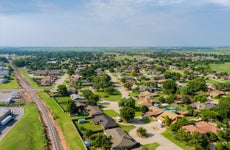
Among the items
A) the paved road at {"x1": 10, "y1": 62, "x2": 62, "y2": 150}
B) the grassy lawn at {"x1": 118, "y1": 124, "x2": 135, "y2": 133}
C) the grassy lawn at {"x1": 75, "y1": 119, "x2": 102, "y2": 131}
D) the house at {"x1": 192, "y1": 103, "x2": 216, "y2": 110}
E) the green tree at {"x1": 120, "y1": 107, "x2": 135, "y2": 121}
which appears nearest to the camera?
the paved road at {"x1": 10, "y1": 62, "x2": 62, "y2": 150}

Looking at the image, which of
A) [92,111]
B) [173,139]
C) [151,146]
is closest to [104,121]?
[92,111]

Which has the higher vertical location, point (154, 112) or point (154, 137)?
point (154, 112)

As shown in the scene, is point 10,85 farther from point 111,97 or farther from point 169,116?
point 169,116

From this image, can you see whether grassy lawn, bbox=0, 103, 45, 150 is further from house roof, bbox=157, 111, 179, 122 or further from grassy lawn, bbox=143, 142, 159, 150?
house roof, bbox=157, 111, 179, 122

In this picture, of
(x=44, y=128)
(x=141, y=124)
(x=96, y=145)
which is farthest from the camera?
(x=141, y=124)

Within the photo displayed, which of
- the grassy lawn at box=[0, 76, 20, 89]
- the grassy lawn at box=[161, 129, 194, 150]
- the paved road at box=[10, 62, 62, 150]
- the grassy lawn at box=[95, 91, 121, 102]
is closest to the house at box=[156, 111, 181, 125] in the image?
the grassy lawn at box=[161, 129, 194, 150]

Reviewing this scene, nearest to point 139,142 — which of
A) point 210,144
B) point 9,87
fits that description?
point 210,144

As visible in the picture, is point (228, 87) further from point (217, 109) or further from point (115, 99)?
point (115, 99)
